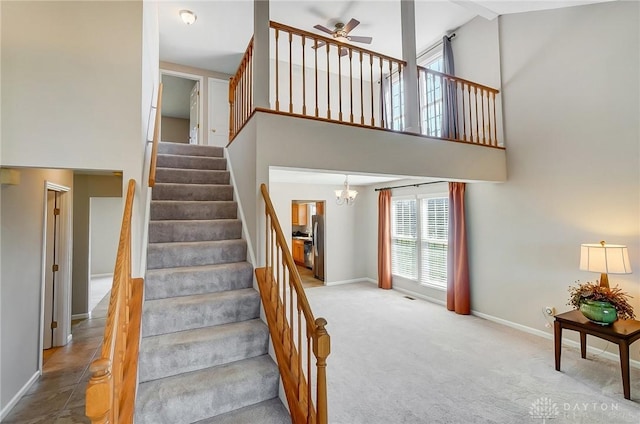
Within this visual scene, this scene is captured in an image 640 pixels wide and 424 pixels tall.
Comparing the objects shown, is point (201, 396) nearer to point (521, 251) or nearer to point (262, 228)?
point (262, 228)

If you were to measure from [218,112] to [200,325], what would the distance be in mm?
5081

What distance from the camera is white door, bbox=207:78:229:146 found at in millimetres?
6188

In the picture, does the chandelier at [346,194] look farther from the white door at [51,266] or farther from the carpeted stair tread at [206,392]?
the white door at [51,266]

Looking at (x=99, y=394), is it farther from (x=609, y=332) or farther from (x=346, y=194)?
(x=346, y=194)

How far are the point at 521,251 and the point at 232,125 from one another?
177 inches

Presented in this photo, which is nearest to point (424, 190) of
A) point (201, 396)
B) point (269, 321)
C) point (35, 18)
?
point (269, 321)

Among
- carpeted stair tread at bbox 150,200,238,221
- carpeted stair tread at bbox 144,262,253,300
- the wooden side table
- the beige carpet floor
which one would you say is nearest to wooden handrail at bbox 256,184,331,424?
carpeted stair tread at bbox 144,262,253,300

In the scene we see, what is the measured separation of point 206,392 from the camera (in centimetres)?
196

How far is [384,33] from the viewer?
508 cm

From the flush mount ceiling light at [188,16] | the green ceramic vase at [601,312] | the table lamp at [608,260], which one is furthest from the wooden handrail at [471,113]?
the flush mount ceiling light at [188,16]

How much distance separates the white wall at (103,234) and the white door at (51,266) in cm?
438

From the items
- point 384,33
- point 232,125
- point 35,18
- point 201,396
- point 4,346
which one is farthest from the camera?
point 384,33

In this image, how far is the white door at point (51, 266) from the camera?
12.5ft

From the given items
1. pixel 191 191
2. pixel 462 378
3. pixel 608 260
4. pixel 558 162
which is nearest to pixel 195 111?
pixel 191 191
